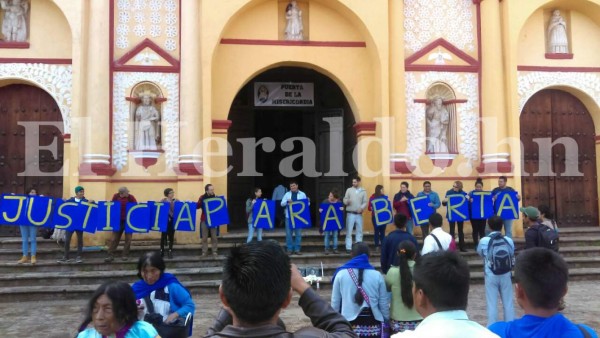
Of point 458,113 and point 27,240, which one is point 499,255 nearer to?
point 458,113

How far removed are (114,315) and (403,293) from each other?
2728 mm

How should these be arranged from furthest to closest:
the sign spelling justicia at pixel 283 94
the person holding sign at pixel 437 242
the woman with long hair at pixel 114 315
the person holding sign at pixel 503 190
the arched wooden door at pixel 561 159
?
the sign spelling justicia at pixel 283 94
the arched wooden door at pixel 561 159
the person holding sign at pixel 503 190
the person holding sign at pixel 437 242
the woman with long hair at pixel 114 315

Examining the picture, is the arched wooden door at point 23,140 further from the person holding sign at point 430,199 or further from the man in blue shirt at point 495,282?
the man in blue shirt at point 495,282

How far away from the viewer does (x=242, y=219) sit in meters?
15.6

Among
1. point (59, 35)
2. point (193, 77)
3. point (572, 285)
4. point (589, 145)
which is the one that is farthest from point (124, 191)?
point (589, 145)

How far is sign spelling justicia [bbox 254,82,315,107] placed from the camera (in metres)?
15.1

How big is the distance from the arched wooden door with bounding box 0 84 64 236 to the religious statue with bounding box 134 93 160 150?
1967mm

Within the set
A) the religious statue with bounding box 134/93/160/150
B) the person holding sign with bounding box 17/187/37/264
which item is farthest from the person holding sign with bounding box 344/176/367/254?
the person holding sign with bounding box 17/187/37/264

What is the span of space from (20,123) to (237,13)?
19.3 feet

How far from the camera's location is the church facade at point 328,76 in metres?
12.5

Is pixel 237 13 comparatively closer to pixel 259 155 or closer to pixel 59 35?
pixel 59 35

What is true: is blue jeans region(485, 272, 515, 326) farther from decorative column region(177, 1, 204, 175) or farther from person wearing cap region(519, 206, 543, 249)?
decorative column region(177, 1, 204, 175)

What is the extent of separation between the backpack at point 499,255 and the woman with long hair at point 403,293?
4.95 ft

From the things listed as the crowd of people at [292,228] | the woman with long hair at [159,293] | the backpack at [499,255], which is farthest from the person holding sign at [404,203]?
the woman with long hair at [159,293]
